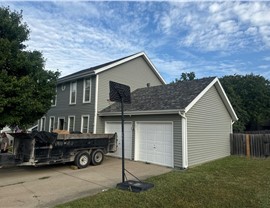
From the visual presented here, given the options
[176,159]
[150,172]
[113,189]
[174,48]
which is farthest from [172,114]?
[174,48]

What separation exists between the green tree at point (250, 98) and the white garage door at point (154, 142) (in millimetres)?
23870

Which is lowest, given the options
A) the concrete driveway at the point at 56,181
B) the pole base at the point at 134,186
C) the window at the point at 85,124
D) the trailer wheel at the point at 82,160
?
the concrete driveway at the point at 56,181

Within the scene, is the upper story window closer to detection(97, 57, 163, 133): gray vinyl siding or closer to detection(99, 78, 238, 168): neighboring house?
detection(97, 57, 163, 133): gray vinyl siding

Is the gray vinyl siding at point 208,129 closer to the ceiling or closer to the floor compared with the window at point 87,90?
closer to the floor

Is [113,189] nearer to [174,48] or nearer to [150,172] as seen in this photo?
[150,172]

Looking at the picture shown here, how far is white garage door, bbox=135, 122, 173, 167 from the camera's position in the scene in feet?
38.4

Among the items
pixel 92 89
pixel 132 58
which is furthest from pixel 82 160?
pixel 132 58

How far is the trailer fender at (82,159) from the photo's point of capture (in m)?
10.9

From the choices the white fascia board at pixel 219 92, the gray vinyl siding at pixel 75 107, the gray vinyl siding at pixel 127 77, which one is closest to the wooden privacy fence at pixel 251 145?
the white fascia board at pixel 219 92

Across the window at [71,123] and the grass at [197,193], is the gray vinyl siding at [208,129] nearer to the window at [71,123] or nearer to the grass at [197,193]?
the grass at [197,193]

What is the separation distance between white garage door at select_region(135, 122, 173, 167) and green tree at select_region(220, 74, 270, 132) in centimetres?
2387

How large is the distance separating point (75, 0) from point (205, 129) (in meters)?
9.50

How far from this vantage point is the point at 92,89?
16.2 meters

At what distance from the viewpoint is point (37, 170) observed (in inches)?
426
